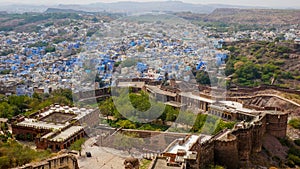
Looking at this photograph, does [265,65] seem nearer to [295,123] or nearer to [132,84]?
[132,84]

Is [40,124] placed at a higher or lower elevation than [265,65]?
higher

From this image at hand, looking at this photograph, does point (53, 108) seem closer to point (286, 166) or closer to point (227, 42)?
point (286, 166)

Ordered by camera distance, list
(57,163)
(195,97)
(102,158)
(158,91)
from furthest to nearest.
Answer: (158,91), (195,97), (102,158), (57,163)

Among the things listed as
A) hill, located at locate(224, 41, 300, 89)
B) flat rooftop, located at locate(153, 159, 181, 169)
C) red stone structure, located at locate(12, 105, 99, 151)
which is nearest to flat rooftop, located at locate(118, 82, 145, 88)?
red stone structure, located at locate(12, 105, 99, 151)

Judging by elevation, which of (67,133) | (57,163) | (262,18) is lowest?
(67,133)

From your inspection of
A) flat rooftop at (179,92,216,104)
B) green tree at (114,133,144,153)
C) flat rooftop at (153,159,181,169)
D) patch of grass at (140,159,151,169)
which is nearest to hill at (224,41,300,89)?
flat rooftop at (179,92,216,104)

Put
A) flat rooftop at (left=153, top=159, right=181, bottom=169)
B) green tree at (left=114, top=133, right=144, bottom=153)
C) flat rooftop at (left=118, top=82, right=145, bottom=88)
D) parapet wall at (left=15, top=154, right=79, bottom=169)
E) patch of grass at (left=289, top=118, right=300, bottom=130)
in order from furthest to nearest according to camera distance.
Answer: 1. flat rooftop at (left=118, top=82, right=145, bottom=88)
2. patch of grass at (left=289, top=118, right=300, bottom=130)
3. green tree at (left=114, top=133, right=144, bottom=153)
4. parapet wall at (left=15, top=154, right=79, bottom=169)
5. flat rooftop at (left=153, top=159, right=181, bottom=169)

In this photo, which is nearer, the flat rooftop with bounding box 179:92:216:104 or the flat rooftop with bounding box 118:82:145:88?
the flat rooftop with bounding box 179:92:216:104

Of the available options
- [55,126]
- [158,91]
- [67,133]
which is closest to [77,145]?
[67,133]

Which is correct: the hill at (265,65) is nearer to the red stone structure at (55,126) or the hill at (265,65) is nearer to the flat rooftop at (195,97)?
the flat rooftop at (195,97)

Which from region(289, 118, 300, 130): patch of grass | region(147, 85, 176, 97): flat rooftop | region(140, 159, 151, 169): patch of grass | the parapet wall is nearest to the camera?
the parapet wall

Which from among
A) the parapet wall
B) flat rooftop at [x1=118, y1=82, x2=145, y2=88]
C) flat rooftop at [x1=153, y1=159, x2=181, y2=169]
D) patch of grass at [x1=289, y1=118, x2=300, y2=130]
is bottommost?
patch of grass at [x1=289, y1=118, x2=300, y2=130]

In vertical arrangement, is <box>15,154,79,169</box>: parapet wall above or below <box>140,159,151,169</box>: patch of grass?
above

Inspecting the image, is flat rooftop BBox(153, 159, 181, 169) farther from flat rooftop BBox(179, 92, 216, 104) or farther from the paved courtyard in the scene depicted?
flat rooftop BBox(179, 92, 216, 104)
